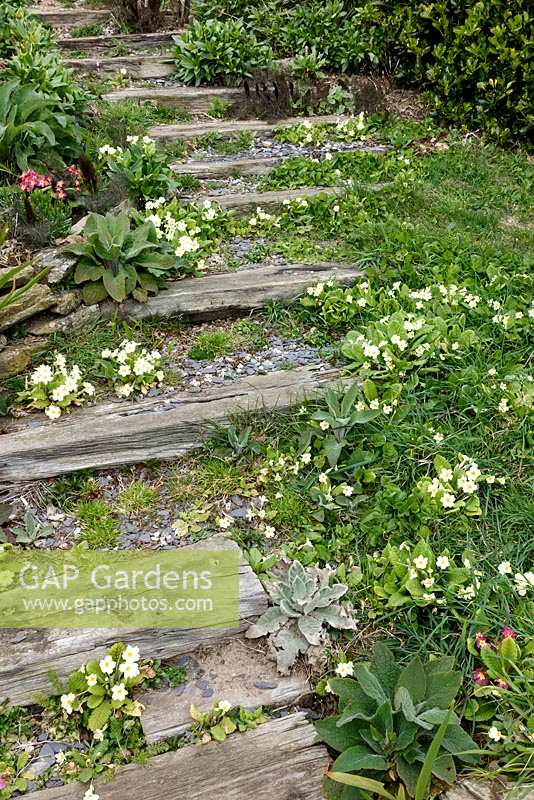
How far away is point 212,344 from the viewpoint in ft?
12.8

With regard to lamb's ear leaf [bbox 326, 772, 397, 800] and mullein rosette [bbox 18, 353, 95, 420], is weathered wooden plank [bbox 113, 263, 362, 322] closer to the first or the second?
mullein rosette [bbox 18, 353, 95, 420]

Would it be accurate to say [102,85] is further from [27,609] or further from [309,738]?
[309,738]

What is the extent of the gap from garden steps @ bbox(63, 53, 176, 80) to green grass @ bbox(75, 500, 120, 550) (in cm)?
424

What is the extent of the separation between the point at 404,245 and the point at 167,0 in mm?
4535

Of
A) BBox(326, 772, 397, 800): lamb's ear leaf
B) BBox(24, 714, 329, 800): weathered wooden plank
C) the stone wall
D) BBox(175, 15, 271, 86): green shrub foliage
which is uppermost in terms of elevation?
BBox(175, 15, 271, 86): green shrub foliage

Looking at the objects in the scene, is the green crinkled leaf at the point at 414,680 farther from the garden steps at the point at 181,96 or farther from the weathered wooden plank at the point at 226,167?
the garden steps at the point at 181,96

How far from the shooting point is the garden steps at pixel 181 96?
5.85m

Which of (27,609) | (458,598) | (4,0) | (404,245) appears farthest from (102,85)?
(458,598)

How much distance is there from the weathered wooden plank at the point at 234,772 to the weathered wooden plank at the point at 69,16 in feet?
22.8

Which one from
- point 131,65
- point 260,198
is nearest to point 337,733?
point 260,198

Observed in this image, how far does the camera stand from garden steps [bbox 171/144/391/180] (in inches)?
205

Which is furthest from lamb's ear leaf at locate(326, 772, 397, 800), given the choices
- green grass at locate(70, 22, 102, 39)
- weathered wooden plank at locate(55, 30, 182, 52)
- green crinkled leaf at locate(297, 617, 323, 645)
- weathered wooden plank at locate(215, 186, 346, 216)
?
green grass at locate(70, 22, 102, 39)

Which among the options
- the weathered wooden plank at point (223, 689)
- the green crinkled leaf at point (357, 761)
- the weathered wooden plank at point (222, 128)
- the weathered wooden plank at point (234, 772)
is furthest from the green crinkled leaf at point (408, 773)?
the weathered wooden plank at point (222, 128)

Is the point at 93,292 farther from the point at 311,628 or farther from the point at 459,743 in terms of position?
the point at 459,743
